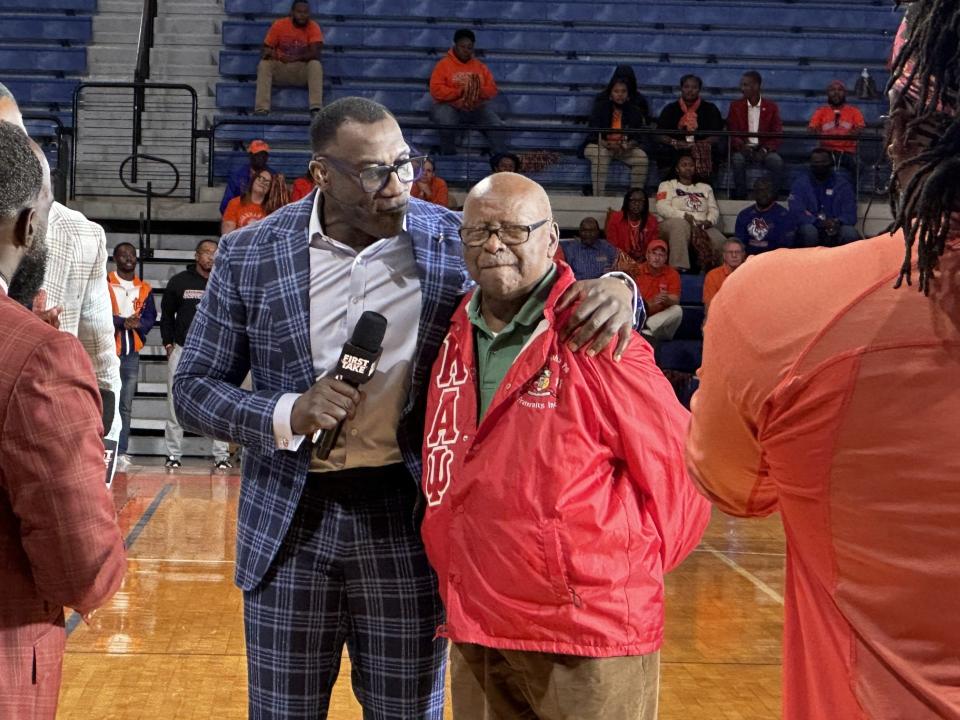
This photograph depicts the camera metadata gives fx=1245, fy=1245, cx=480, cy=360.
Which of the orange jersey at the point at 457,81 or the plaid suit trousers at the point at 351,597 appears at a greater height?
the orange jersey at the point at 457,81

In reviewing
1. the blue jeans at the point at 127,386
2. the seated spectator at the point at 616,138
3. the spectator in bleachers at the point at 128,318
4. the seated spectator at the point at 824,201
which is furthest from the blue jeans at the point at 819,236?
the blue jeans at the point at 127,386

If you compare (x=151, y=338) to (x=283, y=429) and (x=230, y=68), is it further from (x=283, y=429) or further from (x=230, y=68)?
(x=283, y=429)

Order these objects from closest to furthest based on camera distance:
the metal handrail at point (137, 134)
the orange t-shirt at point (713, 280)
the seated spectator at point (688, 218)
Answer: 1. the orange t-shirt at point (713, 280)
2. the seated spectator at point (688, 218)
3. the metal handrail at point (137, 134)

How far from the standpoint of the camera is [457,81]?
1207 cm

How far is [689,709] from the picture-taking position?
424cm

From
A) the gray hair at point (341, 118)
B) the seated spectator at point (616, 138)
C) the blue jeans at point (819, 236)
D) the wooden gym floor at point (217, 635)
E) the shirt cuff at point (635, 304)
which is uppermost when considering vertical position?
the seated spectator at point (616, 138)

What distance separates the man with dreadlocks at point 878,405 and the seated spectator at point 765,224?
31.9 ft

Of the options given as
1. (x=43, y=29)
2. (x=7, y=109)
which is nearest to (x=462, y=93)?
(x=43, y=29)

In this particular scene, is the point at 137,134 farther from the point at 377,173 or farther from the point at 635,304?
the point at 635,304

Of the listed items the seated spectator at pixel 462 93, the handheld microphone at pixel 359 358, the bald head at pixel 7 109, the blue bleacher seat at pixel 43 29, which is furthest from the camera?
the blue bleacher seat at pixel 43 29

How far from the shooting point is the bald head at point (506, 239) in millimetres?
2436

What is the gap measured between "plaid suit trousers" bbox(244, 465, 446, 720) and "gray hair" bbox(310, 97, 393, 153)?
70 centimetres

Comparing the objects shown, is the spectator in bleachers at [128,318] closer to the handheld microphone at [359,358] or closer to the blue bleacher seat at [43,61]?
the blue bleacher seat at [43,61]

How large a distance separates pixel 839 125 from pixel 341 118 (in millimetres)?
10164
